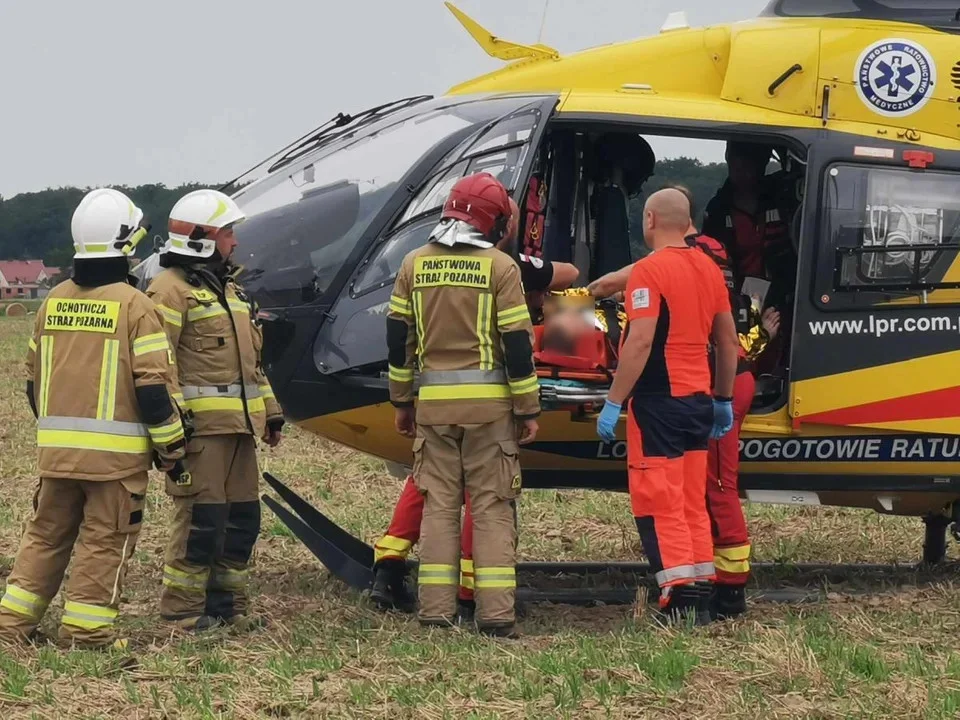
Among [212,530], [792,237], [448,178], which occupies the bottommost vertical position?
[212,530]

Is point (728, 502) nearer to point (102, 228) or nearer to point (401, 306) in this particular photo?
point (401, 306)

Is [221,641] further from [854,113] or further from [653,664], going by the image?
[854,113]

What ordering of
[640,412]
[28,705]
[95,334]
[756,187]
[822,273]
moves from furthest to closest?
[756,187]
[822,273]
[640,412]
[95,334]
[28,705]

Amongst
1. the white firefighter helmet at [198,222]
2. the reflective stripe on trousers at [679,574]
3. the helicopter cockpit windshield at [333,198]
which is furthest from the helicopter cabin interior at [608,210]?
the white firefighter helmet at [198,222]

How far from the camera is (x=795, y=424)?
7.00 meters

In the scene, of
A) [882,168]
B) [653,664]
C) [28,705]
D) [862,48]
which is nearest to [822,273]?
[882,168]

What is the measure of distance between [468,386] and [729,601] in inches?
65.3

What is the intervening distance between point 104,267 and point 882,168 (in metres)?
3.59

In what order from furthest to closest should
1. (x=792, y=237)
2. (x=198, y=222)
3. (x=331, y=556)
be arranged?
1. (x=331, y=556)
2. (x=792, y=237)
3. (x=198, y=222)

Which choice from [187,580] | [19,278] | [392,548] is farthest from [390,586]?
[19,278]

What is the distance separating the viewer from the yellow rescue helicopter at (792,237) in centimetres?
691

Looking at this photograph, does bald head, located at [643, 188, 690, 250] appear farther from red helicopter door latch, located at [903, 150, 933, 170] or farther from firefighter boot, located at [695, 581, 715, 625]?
firefighter boot, located at [695, 581, 715, 625]

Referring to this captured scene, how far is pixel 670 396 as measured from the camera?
6.46 metres

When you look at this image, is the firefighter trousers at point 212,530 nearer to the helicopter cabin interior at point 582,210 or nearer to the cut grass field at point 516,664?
the cut grass field at point 516,664
